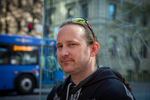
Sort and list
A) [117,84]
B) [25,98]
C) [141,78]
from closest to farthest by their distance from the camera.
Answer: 1. [117,84]
2. [141,78]
3. [25,98]

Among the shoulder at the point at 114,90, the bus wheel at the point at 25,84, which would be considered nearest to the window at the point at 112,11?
the shoulder at the point at 114,90

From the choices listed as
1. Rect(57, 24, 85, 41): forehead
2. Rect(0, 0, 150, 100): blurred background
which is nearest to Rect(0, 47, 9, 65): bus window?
Rect(0, 0, 150, 100): blurred background

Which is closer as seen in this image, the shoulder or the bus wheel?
the shoulder

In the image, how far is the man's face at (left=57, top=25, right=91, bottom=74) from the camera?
187 centimetres

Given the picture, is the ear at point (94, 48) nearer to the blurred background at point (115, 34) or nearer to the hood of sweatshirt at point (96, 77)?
the hood of sweatshirt at point (96, 77)

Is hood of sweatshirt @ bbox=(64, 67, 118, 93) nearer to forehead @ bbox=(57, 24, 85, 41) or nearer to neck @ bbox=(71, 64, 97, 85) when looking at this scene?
neck @ bbox=(71, 64, 97, 85)

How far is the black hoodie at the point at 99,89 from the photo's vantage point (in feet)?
5.78

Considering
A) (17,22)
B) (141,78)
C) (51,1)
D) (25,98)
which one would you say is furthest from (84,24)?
(17,22)

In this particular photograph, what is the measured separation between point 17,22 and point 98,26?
2550 cm

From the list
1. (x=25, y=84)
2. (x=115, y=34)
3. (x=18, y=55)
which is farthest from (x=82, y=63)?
(x=25, y=84)

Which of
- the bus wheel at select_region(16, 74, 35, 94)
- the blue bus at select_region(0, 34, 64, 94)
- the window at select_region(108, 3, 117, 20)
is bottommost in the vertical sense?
the bus wheel at select_region(16, 74, 35, 94)

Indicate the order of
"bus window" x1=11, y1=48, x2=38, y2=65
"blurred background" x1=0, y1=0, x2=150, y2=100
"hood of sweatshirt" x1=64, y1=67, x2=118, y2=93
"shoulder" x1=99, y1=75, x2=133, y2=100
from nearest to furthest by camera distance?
"shoulder" x1=99, y1=75, x2=133, y2=100, "hood of sweatshirt" x1=64, y1=67, x2=118, y2=93, "blurred background" x1=0, y1=0, x2=150, y2=100, "bus window" x1=11, y1=48, x2=38, y2=65

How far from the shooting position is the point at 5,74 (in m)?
15.7

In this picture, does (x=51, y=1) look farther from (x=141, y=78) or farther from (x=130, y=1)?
(x=141, y=78)
